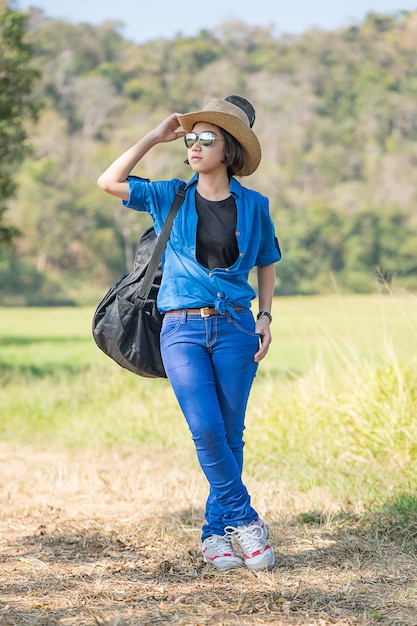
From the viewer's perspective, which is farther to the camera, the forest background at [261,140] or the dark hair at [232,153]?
the forest background at [261,140]

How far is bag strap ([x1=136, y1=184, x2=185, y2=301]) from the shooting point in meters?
3.54

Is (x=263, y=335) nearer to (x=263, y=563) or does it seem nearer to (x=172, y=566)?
(x=263, y=563)

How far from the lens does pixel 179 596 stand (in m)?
3.24

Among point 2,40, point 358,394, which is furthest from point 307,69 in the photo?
point 358,394

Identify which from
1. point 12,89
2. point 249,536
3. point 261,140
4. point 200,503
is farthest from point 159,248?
point 261,140

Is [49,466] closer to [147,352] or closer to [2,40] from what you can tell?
[147,352]

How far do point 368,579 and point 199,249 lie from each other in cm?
143

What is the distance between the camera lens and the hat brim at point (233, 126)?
138 inches

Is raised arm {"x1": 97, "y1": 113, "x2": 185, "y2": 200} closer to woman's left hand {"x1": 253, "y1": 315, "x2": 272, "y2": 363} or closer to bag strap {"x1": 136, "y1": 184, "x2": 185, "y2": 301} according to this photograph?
bag strap {"x1": 136, "y1": 184, "x2": 185, "y2": 301}

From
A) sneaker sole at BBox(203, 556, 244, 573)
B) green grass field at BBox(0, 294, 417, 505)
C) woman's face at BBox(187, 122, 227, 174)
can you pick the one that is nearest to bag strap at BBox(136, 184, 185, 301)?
woman's face at BBox(187, 122, 227, 174)

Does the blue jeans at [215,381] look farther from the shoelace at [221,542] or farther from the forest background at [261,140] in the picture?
the forest background at [261,140]

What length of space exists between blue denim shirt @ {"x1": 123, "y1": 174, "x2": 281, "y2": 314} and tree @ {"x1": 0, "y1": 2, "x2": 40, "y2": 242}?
32.3ft

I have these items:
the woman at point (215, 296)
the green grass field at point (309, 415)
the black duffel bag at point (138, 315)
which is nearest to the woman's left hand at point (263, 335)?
the woman at point (215, 296)

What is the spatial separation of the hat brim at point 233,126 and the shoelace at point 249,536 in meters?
1.44
